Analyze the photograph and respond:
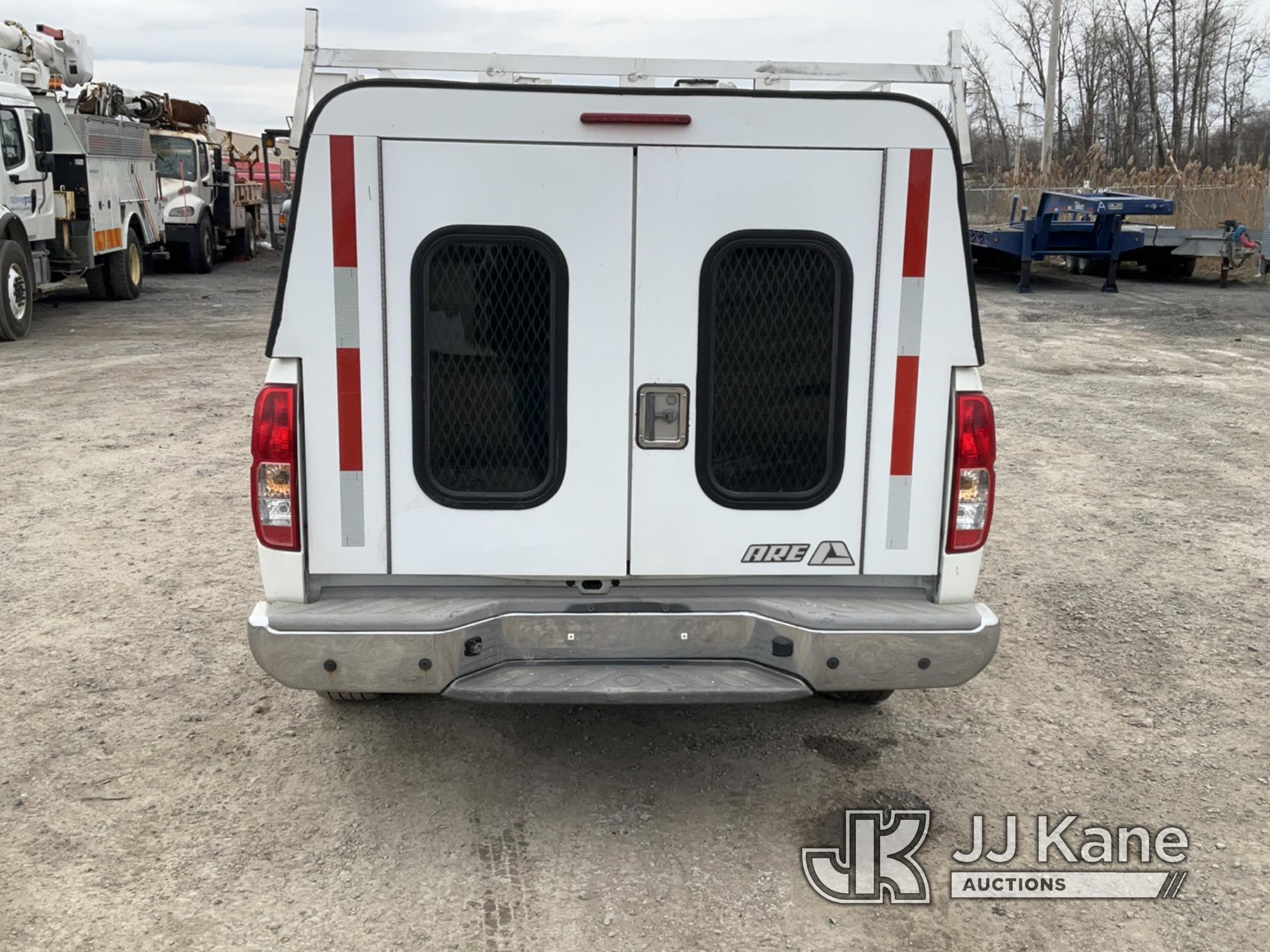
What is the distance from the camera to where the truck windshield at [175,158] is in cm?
2195

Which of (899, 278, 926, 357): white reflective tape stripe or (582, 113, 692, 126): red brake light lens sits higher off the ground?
(582, 113, 692, 126): red brake light lens

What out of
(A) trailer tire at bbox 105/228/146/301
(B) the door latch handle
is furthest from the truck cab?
(B) the door latch handle

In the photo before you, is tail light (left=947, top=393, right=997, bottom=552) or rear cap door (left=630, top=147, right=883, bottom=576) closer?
rear cap door (left=630, top=147, right=883, bottom=576)

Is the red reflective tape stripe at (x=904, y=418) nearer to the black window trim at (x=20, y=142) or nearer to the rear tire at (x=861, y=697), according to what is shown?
the rear tire at (x=861, y=697)

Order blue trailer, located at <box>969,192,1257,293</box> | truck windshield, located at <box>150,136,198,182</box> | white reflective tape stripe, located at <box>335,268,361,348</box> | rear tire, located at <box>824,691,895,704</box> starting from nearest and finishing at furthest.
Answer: white reflective tape stripe, located at <box>335,268,361,348</box>
rear tire, located at <box>824,691,895,704</box>
blue trailer, located at <box>969,192,1257,293</box>
truck windshield, located at <box>150,136,198,182</box>

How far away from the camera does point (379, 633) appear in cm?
344

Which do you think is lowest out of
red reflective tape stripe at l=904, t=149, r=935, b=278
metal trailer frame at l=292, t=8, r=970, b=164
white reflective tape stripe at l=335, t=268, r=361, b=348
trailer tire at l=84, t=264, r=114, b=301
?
trailer tire at l=84, t=264, r=114, b=301

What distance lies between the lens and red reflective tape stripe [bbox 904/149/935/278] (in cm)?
341

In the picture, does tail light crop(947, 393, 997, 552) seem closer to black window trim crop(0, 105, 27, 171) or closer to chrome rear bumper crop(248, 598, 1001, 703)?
chrome rear bumper crop(248, 598, 1001, 703)

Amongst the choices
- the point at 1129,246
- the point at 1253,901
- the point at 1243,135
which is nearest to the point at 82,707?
the point at 1253,901

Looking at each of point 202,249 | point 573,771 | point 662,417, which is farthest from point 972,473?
point 202,249

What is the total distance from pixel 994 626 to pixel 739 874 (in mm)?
1049

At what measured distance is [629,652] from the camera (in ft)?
11.8

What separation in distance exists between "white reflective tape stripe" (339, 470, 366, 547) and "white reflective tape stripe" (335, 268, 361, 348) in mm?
390
